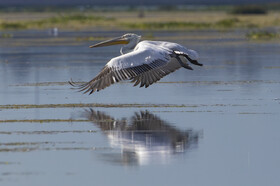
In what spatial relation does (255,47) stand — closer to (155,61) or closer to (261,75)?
(261,75)

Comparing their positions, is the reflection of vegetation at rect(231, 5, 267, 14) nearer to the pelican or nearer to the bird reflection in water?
the pelican

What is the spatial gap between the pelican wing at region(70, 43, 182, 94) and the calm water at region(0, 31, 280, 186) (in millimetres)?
423

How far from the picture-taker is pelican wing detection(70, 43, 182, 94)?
37.0 feet

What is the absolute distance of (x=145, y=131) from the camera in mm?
9664

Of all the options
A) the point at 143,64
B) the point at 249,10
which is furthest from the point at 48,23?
the point at 143,64

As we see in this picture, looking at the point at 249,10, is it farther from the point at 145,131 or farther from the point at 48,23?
the point at 145,131

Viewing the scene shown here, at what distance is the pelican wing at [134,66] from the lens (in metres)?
11.3

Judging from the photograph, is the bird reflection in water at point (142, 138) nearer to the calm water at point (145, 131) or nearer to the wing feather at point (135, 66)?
the calm water at point (145, 131)

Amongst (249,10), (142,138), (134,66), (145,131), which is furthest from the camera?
(249,10)

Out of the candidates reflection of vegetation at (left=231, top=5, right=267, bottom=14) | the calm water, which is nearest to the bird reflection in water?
the calm water

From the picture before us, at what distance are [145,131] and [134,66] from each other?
1859 millimetres

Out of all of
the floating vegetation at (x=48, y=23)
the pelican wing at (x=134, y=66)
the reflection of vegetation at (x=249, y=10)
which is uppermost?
the reflection of vegetation at (x=249, y=10)

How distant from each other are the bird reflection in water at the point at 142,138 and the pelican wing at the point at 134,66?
530mm

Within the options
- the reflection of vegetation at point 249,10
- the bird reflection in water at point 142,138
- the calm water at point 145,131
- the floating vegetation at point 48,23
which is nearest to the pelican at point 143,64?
the calm water at point 145,131
